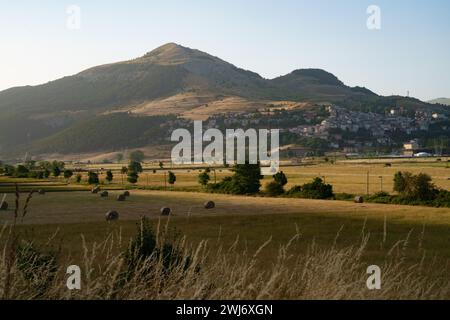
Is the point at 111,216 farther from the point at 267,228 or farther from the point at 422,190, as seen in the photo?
the point at 422,190

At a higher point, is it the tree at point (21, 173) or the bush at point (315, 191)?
the bush at point (315, 191)

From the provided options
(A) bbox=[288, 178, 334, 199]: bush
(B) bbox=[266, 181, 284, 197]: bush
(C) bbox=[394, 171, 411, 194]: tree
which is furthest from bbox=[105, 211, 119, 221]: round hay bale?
(B) bbox=[266, 181, 284, 197]: bush

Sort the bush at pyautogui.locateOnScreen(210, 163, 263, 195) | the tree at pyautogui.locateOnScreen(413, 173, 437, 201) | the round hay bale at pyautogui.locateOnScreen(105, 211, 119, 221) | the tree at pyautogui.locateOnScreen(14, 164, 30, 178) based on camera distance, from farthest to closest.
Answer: the tree at pyautogui.locateOnScreen(14, 164, 30, 178), the bush at pyautogui.locateOnScreen(210, 163, 263, 195), the tree at pyautogui.locateOnScreen(413, 173, 437, 201), the round hay bale at pyautogui.locateOnScreen(105, 211, 119, 221)

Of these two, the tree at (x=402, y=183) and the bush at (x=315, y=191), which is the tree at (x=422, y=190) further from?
the bush at (x=315, y=191)

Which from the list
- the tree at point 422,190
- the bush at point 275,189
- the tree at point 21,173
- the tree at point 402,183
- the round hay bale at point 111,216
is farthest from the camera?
the tree at point 21,173

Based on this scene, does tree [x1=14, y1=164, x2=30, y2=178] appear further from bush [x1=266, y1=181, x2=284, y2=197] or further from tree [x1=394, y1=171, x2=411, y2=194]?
tree [x1=394, y1=171, x2=411, y2=194]

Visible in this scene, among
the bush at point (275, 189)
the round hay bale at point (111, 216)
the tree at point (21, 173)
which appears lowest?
the tree at point (21, 173)

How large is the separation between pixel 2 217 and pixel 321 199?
4127 cm

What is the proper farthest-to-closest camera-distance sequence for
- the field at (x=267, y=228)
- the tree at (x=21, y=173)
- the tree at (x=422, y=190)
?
the tree at (x=21, y=173) → the tree at (x=422, y=190) → the field at (x=267, y=228)

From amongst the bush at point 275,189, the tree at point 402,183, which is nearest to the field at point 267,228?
the tree at point 402,183

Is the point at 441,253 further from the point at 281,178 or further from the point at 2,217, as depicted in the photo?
the point at 281,178

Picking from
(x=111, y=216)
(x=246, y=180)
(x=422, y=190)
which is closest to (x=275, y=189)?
(x=246, y=180)
